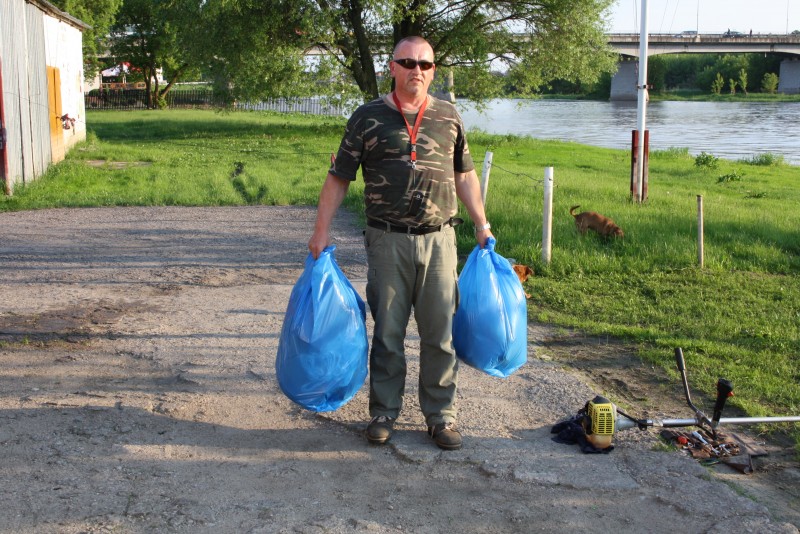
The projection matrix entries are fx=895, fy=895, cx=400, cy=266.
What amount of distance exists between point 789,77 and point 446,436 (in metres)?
95.5

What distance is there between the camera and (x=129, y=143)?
24922mm

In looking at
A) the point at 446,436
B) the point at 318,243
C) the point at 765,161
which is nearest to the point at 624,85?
the point at 765,161

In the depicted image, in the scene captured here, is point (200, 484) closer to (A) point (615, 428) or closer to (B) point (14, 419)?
(B) point (14, 419)

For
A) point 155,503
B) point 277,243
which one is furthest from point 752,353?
point 277,243

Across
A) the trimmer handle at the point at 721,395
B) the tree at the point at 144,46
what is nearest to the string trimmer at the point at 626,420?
the trimmer handle at the point at 721,395

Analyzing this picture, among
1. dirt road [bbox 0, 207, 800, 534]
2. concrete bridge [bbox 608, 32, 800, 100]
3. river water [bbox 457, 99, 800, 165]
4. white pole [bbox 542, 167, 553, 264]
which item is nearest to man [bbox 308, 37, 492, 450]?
dirt road [bbox 0, 207, 800, 534]

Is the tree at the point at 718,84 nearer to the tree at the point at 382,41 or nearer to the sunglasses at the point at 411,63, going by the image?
the tree at the point at 382,41

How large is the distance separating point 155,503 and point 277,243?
247 inches

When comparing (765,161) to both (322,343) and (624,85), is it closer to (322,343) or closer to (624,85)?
(322,343)

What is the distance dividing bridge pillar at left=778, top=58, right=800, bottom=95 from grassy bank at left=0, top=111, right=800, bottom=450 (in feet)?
238

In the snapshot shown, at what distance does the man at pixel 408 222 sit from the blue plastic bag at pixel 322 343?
0.36ft

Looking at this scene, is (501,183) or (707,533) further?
(501,183)

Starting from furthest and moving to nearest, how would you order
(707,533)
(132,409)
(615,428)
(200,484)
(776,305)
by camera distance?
(776,305) → (132,409) → (615,428) → (200,484) → (707,533)

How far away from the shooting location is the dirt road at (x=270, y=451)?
356 centimetres
